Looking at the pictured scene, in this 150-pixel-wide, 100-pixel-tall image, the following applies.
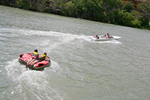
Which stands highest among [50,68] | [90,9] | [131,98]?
[90,9]

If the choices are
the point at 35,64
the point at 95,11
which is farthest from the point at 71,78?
the point at 95,11

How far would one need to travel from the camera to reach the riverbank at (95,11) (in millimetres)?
68312

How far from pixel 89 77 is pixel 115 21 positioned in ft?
223

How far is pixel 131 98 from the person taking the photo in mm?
10578

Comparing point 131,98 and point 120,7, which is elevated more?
point 120,7

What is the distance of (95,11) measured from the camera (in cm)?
7250

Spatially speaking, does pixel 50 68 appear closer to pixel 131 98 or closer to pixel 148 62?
pixel 131 98

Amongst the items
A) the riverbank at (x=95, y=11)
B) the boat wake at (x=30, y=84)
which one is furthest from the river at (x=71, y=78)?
the riverbank at (x=95, y=11)

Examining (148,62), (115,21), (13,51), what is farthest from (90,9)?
(13,51)

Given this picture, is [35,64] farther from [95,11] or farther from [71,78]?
[95,11]

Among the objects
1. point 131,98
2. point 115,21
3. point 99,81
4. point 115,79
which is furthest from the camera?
point 115,21

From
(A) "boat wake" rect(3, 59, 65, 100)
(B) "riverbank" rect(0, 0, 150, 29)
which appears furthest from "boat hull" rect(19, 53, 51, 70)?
(B) "riverbank" rect(0, 0, 150, 29)

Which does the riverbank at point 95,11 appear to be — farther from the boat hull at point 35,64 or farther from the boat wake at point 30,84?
the boat wake at point 30,84

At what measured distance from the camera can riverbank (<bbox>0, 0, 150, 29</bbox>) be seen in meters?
68.3
